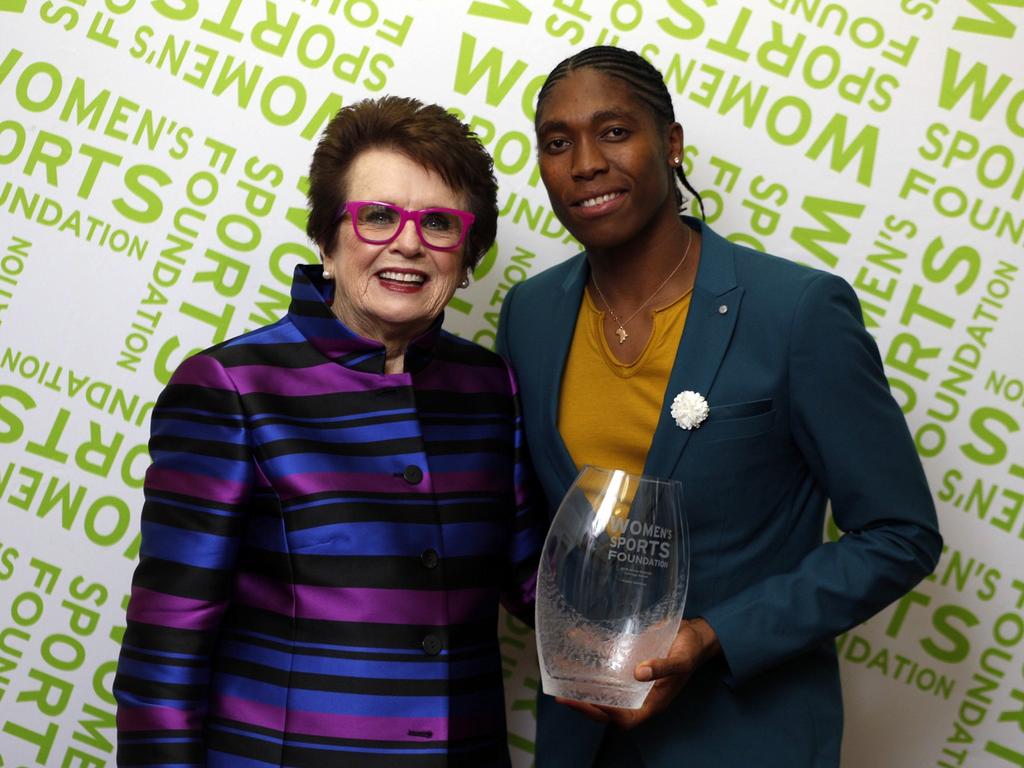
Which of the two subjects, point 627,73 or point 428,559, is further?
point 627,73

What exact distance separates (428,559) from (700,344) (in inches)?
18.0

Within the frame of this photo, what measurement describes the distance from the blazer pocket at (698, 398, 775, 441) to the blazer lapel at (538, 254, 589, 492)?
0.65 feet

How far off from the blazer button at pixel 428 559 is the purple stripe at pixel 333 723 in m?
0.19

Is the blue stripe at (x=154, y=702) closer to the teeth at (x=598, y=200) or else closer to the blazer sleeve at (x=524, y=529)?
the blazer sleeve at (x=524, y=529)

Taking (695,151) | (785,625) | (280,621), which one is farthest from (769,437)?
(695,151)

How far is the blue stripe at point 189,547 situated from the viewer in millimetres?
1276

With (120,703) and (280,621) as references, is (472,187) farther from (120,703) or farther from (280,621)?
(120,703)

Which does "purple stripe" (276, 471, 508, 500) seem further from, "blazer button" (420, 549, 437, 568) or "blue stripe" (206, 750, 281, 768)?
"blue stripe" (206, 750, 281, 768)

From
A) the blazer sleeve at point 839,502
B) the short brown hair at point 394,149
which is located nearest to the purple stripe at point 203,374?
the short brown hair at point 394,149

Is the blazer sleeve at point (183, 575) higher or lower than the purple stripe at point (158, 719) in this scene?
higher

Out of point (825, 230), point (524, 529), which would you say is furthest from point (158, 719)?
point (825, 230)

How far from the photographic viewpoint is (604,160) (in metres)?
1.47

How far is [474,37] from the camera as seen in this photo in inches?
78.8

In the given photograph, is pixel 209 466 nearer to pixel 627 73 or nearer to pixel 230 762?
pixel 230 762
